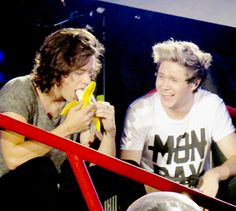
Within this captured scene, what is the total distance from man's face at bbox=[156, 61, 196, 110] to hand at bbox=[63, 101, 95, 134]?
2.99ft

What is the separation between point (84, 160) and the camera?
1.55m

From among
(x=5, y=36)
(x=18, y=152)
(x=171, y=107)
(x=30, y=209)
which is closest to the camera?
(x=30, y=209)

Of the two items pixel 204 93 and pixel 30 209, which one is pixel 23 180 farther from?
pixel 204 93

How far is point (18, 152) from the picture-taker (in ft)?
6.67

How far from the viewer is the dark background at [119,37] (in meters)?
3.48

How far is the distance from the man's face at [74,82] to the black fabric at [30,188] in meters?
0.59

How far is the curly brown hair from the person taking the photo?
2.34 meters

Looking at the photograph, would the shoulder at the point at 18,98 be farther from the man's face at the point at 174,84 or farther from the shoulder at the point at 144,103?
the man's face at the point at 174,84

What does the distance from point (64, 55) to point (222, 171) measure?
1.31 metres

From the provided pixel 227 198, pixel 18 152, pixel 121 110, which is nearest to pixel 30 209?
pixel 18 152

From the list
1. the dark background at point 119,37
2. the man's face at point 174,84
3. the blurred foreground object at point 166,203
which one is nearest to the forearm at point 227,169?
the man's face at point 174,84

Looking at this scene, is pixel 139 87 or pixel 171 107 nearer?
pixel 171 107

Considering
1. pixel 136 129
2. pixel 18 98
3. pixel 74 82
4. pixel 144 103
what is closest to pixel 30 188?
pixel 18 98

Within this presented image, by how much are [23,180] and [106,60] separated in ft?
6.73
